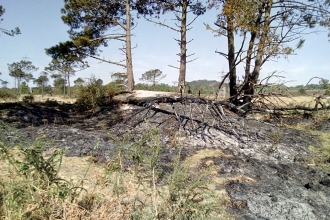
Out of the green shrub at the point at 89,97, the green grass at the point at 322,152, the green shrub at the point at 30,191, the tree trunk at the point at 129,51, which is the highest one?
the tree trunk at the point at 129,51

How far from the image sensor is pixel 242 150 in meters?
5.09

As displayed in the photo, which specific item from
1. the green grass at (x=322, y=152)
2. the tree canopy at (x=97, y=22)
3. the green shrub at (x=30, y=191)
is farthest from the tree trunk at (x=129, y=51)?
the green shrub at (x=30, y=191)

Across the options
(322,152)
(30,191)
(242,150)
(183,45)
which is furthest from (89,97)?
(30,191)

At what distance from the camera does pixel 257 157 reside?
15.9 feet

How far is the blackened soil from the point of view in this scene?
3.28 m

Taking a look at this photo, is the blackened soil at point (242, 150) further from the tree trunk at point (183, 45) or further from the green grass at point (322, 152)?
the tree trunk at point (183, 45)

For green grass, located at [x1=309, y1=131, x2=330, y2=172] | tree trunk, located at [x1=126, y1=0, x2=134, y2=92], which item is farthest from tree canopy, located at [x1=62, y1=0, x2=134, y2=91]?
green grass, located at [x1=309, y1=131, x2=330, y2=172]

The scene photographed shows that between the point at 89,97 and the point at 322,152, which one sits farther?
the point at 89,97

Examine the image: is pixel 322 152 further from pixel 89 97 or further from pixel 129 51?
pixel 129 51

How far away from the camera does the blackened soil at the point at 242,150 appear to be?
129 inches

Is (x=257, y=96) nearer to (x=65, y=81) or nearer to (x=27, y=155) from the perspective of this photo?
(x=27, y=155)

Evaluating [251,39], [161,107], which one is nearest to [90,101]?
[161,107]

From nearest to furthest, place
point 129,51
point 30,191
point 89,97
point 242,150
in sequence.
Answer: point 30,191 < point 242,150 < point 89,97 < point 129,51

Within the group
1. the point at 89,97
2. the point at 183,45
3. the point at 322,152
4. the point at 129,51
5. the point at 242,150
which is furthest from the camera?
the point at 129,51
